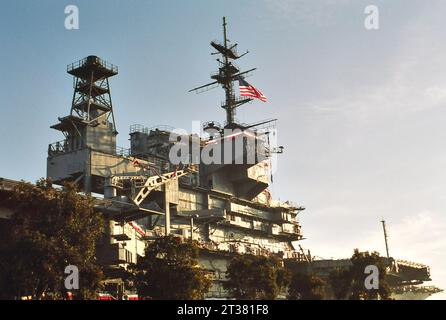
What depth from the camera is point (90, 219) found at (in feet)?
140

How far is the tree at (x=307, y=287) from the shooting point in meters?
59.8

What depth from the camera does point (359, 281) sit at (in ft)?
189

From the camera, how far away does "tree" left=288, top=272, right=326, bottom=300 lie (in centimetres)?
5979

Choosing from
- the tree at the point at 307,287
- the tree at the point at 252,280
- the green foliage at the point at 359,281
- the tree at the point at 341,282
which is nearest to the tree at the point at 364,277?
the green foliage at the point at 359,281

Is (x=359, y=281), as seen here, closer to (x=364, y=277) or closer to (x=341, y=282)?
(x=364, y=277)

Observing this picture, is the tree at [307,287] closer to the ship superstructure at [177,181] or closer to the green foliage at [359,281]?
the green foliage at [359,281]

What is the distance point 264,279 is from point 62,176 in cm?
2885

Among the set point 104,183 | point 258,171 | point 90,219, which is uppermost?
point 258,171

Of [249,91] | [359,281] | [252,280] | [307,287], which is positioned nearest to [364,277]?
[359,281]

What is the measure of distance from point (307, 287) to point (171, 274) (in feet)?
69.1

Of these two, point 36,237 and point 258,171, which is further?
point 258,171

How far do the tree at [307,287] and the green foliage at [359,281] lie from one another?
181 cm
